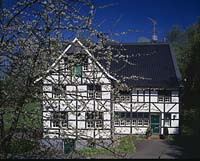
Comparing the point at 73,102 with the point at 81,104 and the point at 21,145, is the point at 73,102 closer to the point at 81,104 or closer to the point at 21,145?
the point at 81,104

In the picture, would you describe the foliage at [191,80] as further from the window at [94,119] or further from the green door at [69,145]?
the green door at [69,145]

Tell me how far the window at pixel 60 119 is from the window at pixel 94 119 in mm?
257

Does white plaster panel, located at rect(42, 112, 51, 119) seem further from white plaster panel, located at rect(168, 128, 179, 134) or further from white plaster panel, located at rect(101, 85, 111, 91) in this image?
white plaster panel, located at rect(168, 128, 179, 134)

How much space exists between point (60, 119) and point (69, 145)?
26 cm

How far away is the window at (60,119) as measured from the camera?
7.71 feet

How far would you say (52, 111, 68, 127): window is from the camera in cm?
235

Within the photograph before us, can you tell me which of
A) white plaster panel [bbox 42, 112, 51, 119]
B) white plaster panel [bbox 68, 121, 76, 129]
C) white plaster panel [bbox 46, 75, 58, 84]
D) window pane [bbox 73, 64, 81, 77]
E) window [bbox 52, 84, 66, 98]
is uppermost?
window pane [bbox 73, 64, 81, 77]

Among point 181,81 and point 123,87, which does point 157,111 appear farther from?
point 123,87

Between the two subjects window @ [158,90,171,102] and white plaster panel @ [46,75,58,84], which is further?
window @ [158,90,171,102]

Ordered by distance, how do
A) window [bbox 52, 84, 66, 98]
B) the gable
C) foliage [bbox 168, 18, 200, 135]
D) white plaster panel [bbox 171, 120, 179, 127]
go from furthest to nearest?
white plaster panel [bbox 171, 120, 179, 127] → foliage [bbox 168, 18, 200, 135] → window [bbox 52, 84, 66, 98] → the gable

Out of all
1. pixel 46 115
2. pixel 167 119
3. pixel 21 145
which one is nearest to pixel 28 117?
pixel 46 115

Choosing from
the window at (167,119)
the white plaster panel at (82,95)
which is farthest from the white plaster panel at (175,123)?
the white plaster panel at (82,95)

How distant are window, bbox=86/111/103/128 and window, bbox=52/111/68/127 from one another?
257 mm

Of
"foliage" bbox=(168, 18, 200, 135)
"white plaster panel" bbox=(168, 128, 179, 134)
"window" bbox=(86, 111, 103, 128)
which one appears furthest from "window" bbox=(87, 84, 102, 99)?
"white plaster panel" bbox=(168, 128, 179, 134)
